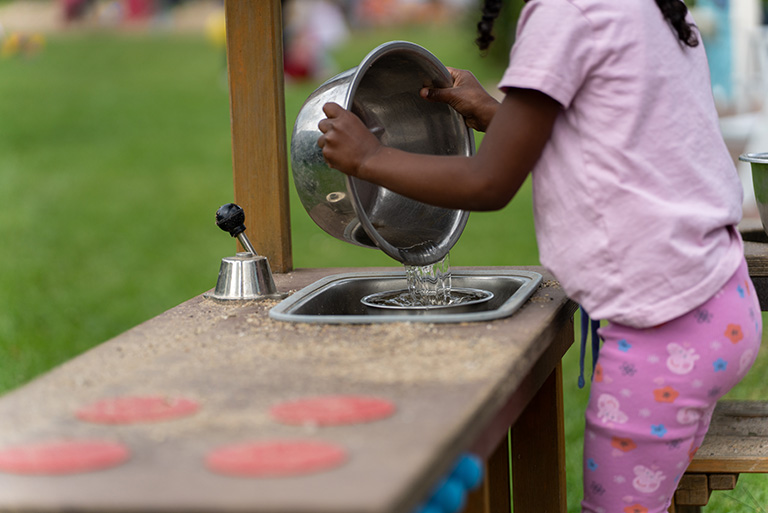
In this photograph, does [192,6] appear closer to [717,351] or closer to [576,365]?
[576,365]

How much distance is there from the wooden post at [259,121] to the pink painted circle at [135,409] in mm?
1041

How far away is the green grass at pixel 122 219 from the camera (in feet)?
16.2

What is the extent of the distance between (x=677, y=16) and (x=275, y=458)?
98cm

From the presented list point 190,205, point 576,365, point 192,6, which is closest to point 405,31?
point 192,6

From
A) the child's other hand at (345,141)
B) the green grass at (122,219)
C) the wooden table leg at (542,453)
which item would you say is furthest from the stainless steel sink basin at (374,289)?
the green grass at (122,219)

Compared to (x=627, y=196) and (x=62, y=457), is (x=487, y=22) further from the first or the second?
(x=62, y=457)

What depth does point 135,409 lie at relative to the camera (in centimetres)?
122

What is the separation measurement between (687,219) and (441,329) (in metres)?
0.40

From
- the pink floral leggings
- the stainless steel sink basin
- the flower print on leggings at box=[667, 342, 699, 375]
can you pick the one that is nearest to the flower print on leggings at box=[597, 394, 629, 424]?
the pink floral leggings

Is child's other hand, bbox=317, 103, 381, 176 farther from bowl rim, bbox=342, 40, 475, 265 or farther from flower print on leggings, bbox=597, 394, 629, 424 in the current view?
flower print on leggings, bbox=597, 394, 629, 424

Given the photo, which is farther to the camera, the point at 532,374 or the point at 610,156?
the point at 532,374

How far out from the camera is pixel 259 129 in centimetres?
229

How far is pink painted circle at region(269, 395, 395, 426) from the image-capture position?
1.17 m

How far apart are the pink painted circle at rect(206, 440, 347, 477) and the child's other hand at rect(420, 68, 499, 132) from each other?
1.05 meters
